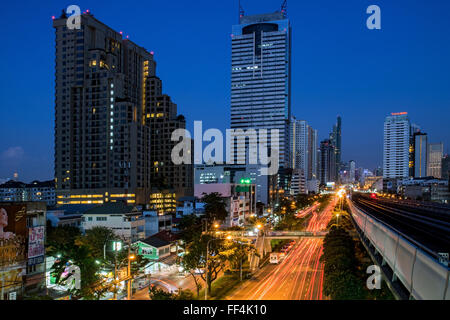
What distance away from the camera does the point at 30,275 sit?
846 inches

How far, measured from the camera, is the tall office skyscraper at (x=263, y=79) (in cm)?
13575

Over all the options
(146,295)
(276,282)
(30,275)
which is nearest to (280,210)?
(276,282)

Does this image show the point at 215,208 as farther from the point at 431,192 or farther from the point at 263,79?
the point at 263,79

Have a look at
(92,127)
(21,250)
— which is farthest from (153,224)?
(92,127)

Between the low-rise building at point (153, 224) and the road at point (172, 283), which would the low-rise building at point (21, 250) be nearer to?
the road at point (172, 283)

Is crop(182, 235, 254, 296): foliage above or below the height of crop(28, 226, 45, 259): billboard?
below

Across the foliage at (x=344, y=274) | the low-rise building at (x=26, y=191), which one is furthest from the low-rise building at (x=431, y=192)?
the low-rise building at (x=26, y=191)

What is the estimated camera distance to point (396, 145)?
603 feet

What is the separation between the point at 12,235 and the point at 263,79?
126 m

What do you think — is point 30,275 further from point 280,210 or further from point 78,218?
point 280,210

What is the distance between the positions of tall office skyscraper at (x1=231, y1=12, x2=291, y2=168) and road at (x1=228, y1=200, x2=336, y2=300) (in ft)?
332

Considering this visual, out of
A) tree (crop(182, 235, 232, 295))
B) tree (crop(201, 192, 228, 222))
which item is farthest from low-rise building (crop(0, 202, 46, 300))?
tree (crop(201, 192, 228, 222))

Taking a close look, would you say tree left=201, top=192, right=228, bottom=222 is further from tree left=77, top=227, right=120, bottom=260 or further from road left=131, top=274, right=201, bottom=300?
road left=131, top=274, right=201, bottom=300

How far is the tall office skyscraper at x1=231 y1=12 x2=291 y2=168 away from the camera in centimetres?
13575
